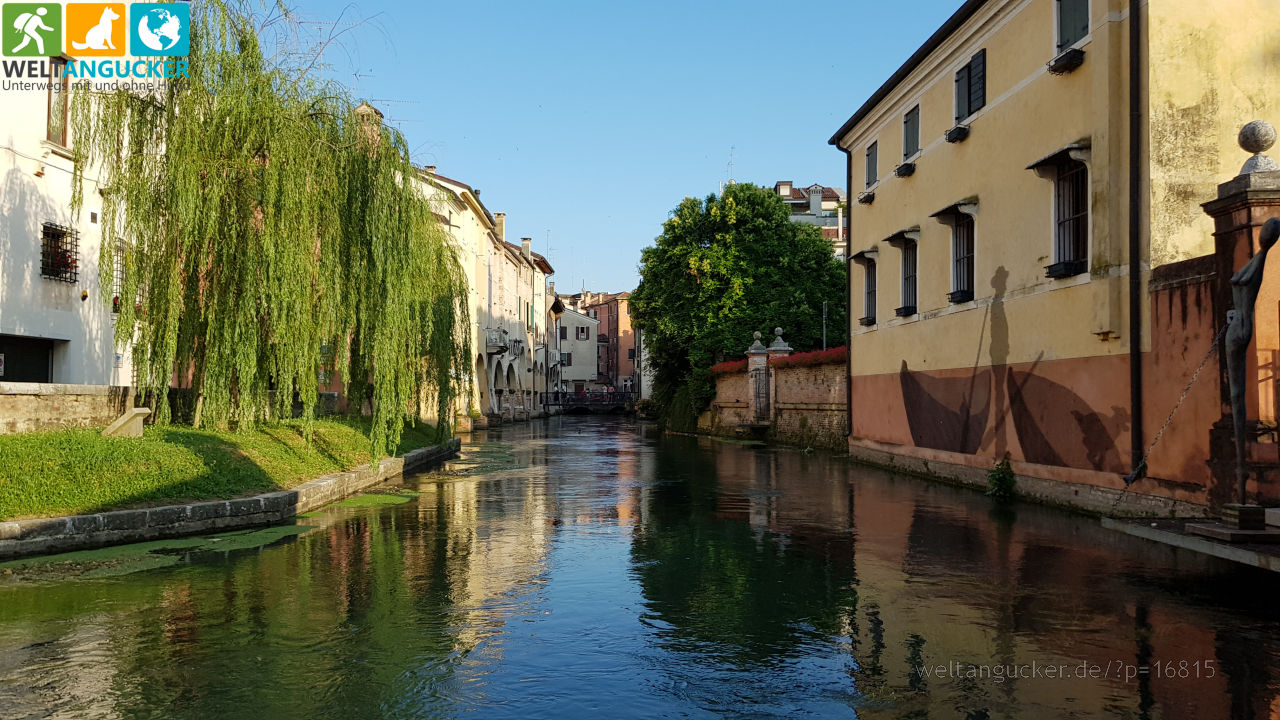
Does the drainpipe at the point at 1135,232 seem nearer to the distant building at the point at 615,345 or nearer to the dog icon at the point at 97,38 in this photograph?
the dog icon at the point at 97,38

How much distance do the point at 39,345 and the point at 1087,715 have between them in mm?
21336

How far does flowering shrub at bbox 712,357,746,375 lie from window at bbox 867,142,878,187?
13.9 metres

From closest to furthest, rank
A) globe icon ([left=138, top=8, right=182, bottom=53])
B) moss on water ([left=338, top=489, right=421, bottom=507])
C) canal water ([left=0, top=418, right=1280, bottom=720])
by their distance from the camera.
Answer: canal water ([left=0, top=418, right=1280, bottom=720]) → globe icon ([left=138, top=8, right=182, bottom=53]) → moss on water ([left=338, top=489, right=421, bottom=507])

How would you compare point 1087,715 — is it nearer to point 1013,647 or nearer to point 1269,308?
point 1013,647

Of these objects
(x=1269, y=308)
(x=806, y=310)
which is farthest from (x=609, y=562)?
(x=806, y=310)

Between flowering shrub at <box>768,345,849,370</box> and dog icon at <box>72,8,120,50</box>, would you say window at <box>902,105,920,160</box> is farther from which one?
dog icon at <box>72,8,120,50</box>

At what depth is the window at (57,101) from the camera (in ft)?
59.6

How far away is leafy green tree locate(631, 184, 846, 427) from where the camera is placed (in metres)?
41.1

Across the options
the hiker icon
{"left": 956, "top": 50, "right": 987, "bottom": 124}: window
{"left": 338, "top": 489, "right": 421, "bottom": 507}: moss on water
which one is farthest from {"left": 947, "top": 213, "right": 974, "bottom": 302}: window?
the hiker icon

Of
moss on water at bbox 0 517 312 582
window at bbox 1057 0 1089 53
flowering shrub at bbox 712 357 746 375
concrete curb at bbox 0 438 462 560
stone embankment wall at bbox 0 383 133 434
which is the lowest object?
moss on water at bbox 0 517 312 582

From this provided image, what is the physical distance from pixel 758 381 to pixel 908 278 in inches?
554

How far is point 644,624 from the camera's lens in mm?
6594

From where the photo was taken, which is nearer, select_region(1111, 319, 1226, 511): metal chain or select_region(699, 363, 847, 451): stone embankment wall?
select_region(1111, 319, 1226, 511): metal chain

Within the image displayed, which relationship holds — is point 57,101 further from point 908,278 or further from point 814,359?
point 814,359
